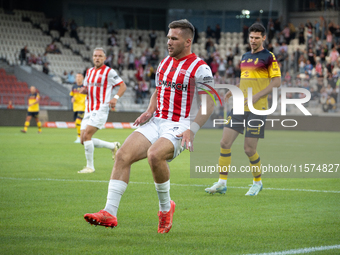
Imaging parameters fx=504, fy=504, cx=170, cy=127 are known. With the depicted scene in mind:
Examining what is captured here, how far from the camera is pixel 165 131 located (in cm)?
482

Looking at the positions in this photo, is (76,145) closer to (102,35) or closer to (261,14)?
(102,35)

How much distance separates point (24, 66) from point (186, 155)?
59.3 feet

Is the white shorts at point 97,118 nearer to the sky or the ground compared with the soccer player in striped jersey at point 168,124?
nearer to the ground

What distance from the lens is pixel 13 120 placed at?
25656mm

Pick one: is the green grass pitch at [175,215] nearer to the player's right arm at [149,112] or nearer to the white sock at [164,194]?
the white sock at [164,194]

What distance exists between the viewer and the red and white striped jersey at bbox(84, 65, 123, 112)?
9789mm

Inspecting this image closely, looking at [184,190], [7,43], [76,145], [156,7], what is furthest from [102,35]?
[184,190]

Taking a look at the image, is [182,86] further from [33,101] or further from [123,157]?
[33,101]

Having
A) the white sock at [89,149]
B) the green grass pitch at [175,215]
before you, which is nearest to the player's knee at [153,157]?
the green grass pitch at [175,215]

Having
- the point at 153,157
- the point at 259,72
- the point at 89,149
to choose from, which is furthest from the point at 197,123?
the point at 89,149

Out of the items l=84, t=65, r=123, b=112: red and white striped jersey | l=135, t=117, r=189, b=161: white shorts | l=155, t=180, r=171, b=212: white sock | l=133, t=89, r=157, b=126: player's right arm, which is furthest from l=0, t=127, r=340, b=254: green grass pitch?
l=84, t=65, r=123, b=112: red and white striped jersey

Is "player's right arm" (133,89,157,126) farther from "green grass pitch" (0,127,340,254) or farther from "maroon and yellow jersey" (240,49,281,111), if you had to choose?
"maroon and yellow jersey" (240,49,281,111)

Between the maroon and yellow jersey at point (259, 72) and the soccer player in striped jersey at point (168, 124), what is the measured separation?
7.37 ft

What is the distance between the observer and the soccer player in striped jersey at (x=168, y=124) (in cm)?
458
